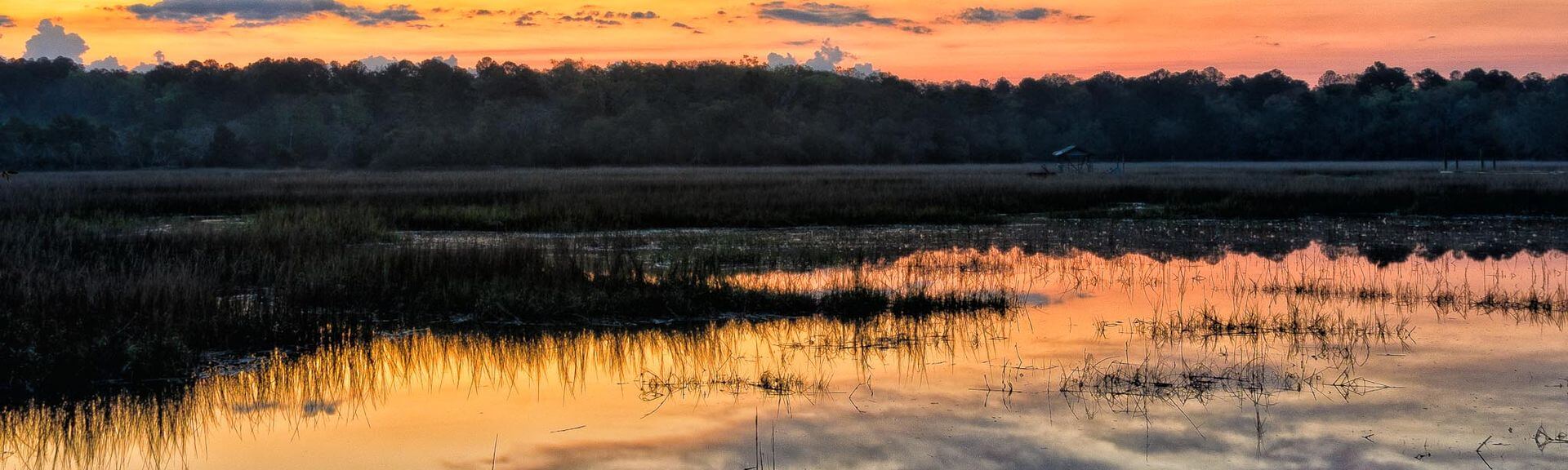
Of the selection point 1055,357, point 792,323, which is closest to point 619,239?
point 792,323

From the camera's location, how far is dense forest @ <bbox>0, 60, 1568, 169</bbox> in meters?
91.6

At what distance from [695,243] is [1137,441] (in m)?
14.0

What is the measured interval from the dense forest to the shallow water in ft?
250

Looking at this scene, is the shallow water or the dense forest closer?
the shallow water

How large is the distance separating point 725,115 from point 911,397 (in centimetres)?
9606

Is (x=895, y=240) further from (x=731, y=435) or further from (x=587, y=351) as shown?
(x=731, y=435)

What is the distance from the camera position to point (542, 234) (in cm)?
2364

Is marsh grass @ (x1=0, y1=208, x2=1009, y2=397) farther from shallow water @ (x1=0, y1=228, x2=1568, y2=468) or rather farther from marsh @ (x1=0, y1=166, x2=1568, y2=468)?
shallow water @ (x1=0, y1=228, x2=1568, y2=468)

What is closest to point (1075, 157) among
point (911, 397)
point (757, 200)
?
point (757, 200)

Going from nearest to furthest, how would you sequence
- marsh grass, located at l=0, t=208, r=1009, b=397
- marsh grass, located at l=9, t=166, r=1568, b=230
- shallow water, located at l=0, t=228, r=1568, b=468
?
1. shallow water, located at l=0, t=228, r=1568, b=468
2. marsh grass, located at l=0, t=208, r=1009, b=397
3. marsh grass, located at l=9, t=166, r=1568, b=230

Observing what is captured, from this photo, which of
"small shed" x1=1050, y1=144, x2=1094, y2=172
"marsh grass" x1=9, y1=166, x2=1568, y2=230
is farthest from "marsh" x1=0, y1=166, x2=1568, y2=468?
"small shed" x1=1050, y1=144, x2=1094, y2=172

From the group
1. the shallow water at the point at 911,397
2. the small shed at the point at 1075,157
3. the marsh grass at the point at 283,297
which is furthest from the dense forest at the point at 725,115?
the shallow water at the point at 911,397

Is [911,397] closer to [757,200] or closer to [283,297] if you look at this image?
[283,297]

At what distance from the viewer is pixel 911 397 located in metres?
8.88
